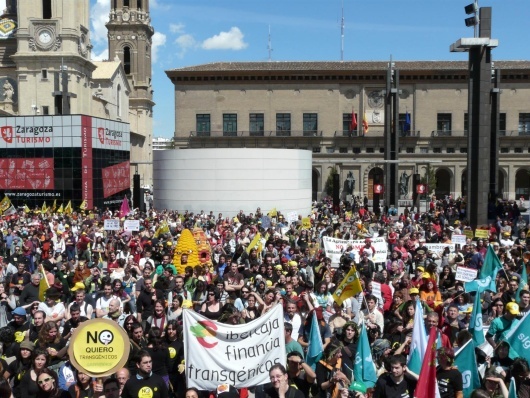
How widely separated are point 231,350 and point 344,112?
218 ft

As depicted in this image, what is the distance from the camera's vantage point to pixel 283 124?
73062mm

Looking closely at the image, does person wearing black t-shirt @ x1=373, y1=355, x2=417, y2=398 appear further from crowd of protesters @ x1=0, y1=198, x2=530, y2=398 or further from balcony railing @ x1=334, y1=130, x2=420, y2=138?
balcony railing @ x1=334, y1=130, x2=420, y2=138

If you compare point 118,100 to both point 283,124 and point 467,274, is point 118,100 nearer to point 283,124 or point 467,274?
point 283,124

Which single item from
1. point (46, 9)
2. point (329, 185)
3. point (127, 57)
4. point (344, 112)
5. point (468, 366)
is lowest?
point (329, 185)

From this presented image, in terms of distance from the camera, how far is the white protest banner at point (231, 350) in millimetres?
7539

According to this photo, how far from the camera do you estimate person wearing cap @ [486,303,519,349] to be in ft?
29.2

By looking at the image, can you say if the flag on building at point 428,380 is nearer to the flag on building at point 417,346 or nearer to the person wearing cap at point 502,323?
the flag on building at point 417,346

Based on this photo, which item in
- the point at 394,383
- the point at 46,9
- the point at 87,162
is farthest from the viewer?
the point at 46,9

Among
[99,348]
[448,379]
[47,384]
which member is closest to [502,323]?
[448,379]

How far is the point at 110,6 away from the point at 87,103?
32.8 m

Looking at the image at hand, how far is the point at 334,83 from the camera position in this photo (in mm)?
72000

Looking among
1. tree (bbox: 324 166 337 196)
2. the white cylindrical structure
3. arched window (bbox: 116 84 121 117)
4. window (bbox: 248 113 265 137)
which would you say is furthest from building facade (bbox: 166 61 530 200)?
the white cylindrical structure

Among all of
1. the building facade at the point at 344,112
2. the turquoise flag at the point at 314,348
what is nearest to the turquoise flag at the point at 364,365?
the turquoise flag at the point at 314,348

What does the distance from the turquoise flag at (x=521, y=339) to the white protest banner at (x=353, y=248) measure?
837cm
